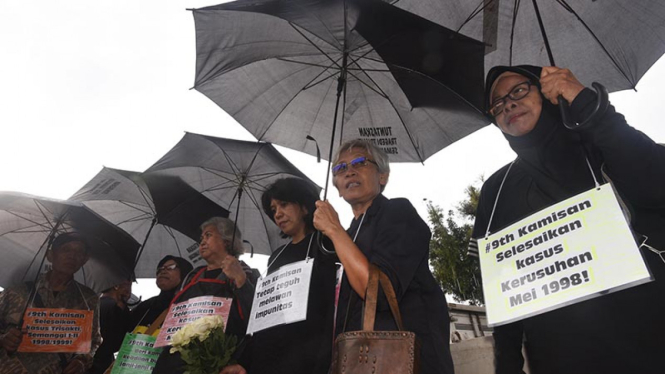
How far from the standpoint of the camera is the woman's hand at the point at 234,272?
3.48m

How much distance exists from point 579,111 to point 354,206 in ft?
4.81

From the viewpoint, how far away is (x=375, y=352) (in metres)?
1.64

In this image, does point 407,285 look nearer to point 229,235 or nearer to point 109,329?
point 229,235

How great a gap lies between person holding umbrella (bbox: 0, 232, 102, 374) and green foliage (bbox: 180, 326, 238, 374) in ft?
7.10

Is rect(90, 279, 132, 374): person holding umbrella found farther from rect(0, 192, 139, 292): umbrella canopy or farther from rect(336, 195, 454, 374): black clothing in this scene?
rect(336, 195, 454, 374): black clothing

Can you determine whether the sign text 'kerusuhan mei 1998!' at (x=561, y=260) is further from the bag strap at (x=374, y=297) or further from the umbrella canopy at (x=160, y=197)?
the umbrella canopy at (x=160, y=197)

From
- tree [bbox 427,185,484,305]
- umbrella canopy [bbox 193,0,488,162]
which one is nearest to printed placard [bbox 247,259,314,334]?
umbrella canopy [bbox 193,0,488,162]

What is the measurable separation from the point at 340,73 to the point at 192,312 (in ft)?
7.85

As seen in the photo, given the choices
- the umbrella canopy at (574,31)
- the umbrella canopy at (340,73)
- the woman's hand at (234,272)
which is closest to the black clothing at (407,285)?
the umbrella canopy at (340,73)

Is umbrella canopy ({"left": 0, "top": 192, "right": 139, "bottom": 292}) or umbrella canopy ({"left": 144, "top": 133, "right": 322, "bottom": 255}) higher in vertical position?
umbrella canopy ({"left": 144, "top": 133, "right": 322, "bottom": 255})

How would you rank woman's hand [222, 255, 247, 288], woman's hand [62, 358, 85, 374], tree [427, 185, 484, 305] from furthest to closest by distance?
1. tree [427, 185, 484, 305]
2. woman's hand [62, 358, 85, 374]
3. woman's hand [222, 255, 247, 288]

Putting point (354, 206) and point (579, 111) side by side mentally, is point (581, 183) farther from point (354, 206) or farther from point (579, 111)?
point (354, 206)

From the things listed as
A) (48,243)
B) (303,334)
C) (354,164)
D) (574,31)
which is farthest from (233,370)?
(574,31)

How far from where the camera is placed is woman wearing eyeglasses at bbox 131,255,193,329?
4383mm
